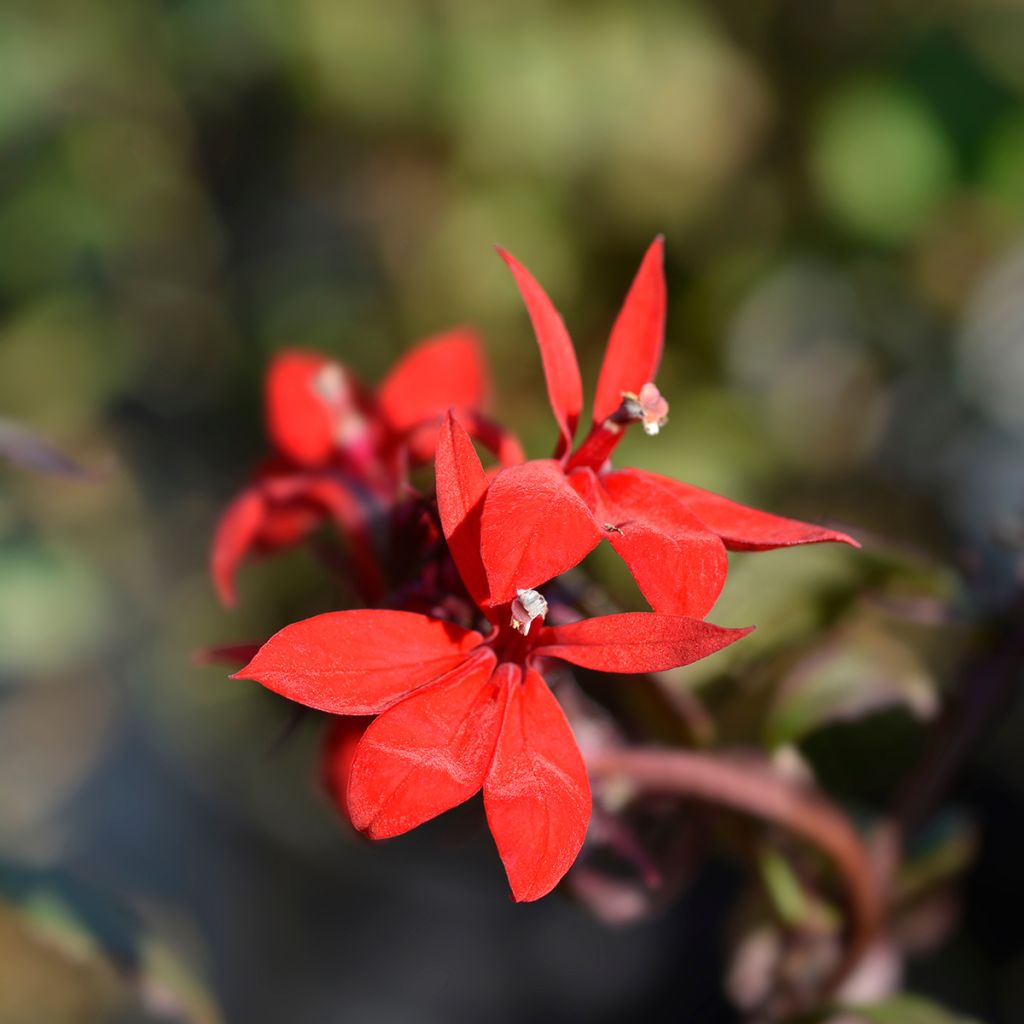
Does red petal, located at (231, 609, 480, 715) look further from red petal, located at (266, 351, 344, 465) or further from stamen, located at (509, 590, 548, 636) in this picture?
red petal, located at (266, 351, 344, 465)

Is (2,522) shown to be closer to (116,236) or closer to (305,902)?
(116,236)

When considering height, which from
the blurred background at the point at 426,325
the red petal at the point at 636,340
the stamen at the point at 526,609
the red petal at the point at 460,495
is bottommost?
the blurred background at the point at 426,325

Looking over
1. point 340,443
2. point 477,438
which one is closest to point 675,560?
point 477,438

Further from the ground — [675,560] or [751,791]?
[675,560]

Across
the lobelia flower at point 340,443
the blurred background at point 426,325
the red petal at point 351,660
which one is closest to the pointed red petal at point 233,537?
the lobelia flower at point 340,443

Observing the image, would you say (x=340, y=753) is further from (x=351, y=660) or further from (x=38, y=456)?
(x=38, y=456)

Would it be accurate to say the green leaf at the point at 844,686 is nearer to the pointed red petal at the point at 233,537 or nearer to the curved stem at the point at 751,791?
the curved stem at the point at 751,791

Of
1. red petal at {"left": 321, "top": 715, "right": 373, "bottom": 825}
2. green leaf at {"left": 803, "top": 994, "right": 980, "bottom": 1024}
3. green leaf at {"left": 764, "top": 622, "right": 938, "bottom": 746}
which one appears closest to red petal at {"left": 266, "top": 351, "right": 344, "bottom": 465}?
red petal at {"left": 321, "top": 715, "right": 373, "bottom": 825}
